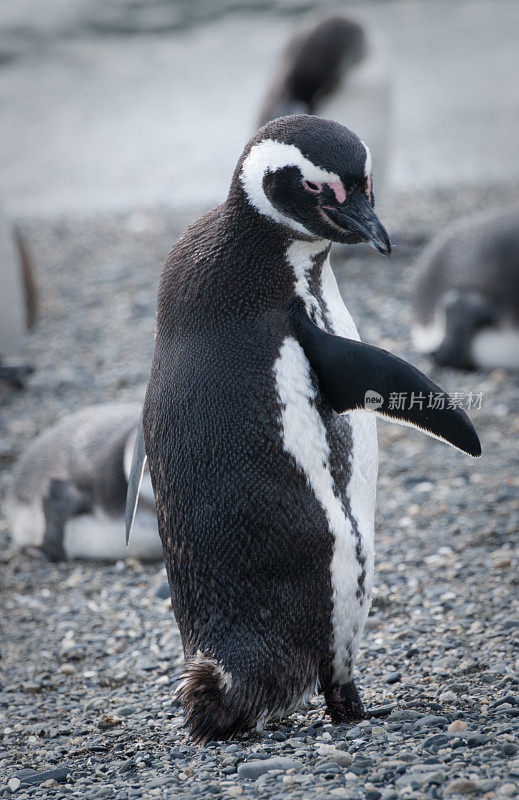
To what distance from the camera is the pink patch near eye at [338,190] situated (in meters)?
2.60

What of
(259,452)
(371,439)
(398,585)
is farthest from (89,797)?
(398,585)

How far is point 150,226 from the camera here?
8922mm

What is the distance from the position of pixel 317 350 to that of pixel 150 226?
6461 millimetres

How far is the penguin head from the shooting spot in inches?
102

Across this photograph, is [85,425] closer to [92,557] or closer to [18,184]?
[92,557]

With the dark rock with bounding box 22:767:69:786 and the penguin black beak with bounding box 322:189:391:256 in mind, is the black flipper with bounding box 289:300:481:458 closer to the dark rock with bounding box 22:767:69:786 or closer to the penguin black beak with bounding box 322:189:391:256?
the penguin black beak with bounding box 322:189:391:256

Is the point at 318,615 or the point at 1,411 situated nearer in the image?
the point at 318,615

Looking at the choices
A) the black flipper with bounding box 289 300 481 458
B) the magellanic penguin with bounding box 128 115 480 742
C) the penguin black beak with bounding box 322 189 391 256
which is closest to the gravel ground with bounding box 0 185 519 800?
the magellanic penguin with bounding box 128 115 480 742

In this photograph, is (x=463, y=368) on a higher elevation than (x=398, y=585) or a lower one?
higher

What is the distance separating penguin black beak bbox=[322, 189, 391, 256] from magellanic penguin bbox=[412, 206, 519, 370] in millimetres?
3269

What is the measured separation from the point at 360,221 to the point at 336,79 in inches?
216

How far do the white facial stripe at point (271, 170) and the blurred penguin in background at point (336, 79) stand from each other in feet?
16.4

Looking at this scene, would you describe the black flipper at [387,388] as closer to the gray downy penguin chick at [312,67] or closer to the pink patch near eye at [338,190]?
the pink patch near eye at [338,190]

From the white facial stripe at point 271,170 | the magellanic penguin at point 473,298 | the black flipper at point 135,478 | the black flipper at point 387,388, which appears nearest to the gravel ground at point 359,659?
the magellanic penguin at point 473,298
